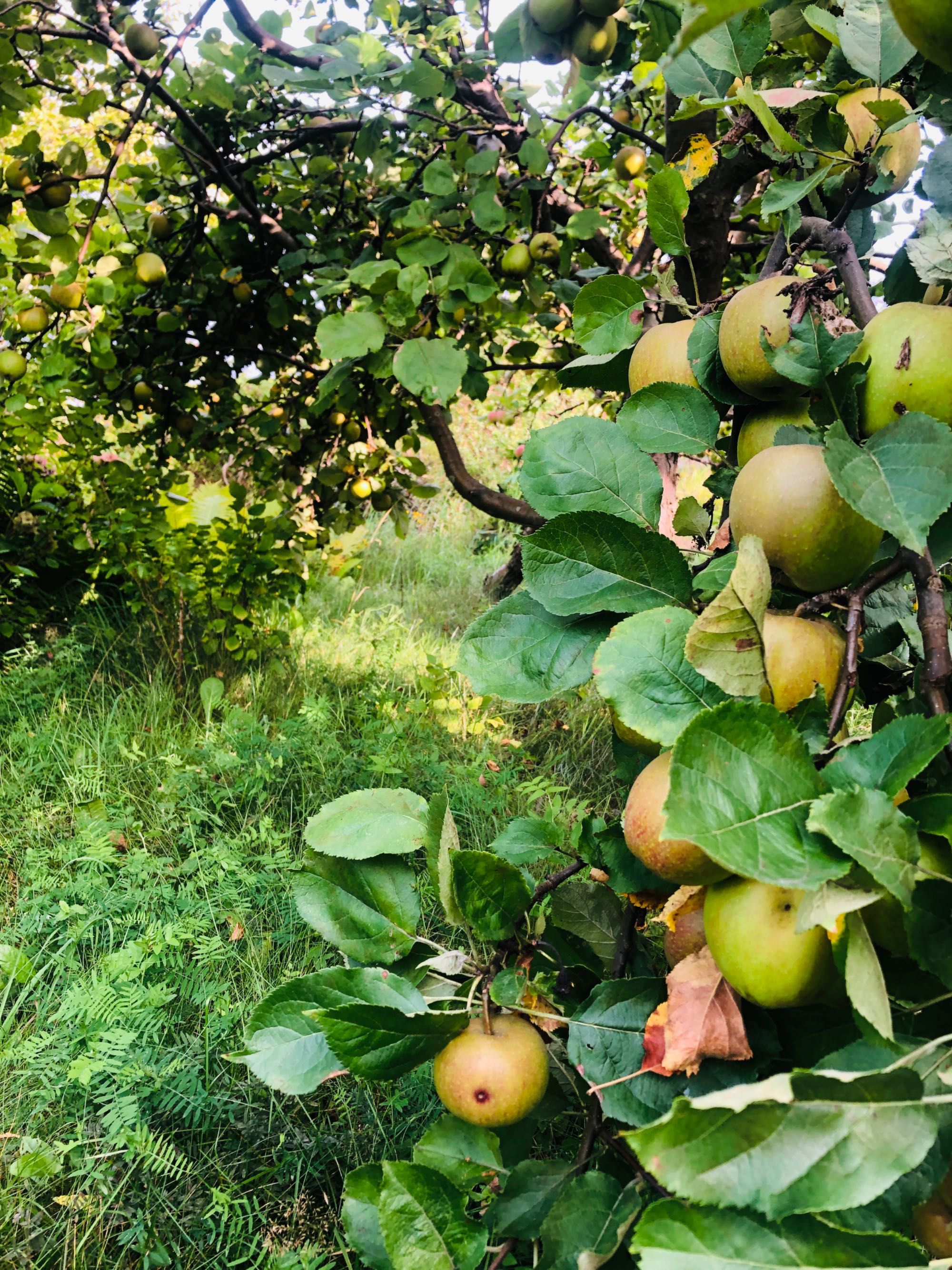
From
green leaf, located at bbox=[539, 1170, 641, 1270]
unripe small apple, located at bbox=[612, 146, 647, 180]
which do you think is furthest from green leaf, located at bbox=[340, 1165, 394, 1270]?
unripe small apple, located at bbox=[612, 146, 647, 180]

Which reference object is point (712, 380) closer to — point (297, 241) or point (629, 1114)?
point (629, 1114)

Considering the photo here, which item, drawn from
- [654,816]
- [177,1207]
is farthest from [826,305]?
[177,1207]

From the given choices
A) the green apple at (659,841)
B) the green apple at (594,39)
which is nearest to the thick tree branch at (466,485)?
the green apple at (594,39)

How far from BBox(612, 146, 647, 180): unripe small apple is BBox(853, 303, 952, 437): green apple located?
7.03 feet

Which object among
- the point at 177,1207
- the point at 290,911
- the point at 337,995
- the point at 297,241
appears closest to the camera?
the point at 337,995

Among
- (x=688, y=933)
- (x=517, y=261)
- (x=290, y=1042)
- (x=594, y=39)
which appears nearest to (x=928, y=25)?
(x=688, y=933)

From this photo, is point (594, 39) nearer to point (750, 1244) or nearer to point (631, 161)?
point (631, 161)

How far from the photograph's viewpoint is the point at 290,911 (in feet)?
6.57

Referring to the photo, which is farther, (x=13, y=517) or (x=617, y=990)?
(x=13, y=517)

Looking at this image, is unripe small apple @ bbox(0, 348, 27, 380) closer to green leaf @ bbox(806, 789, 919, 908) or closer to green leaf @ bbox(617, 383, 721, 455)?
green leaf @ bbox(617, 383, 721, 455)

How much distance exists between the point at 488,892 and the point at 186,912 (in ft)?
5.15

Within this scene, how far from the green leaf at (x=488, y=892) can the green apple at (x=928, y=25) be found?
52 cm

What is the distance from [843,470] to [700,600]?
0.15 metres

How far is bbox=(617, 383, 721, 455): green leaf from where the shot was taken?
23.0 inches
